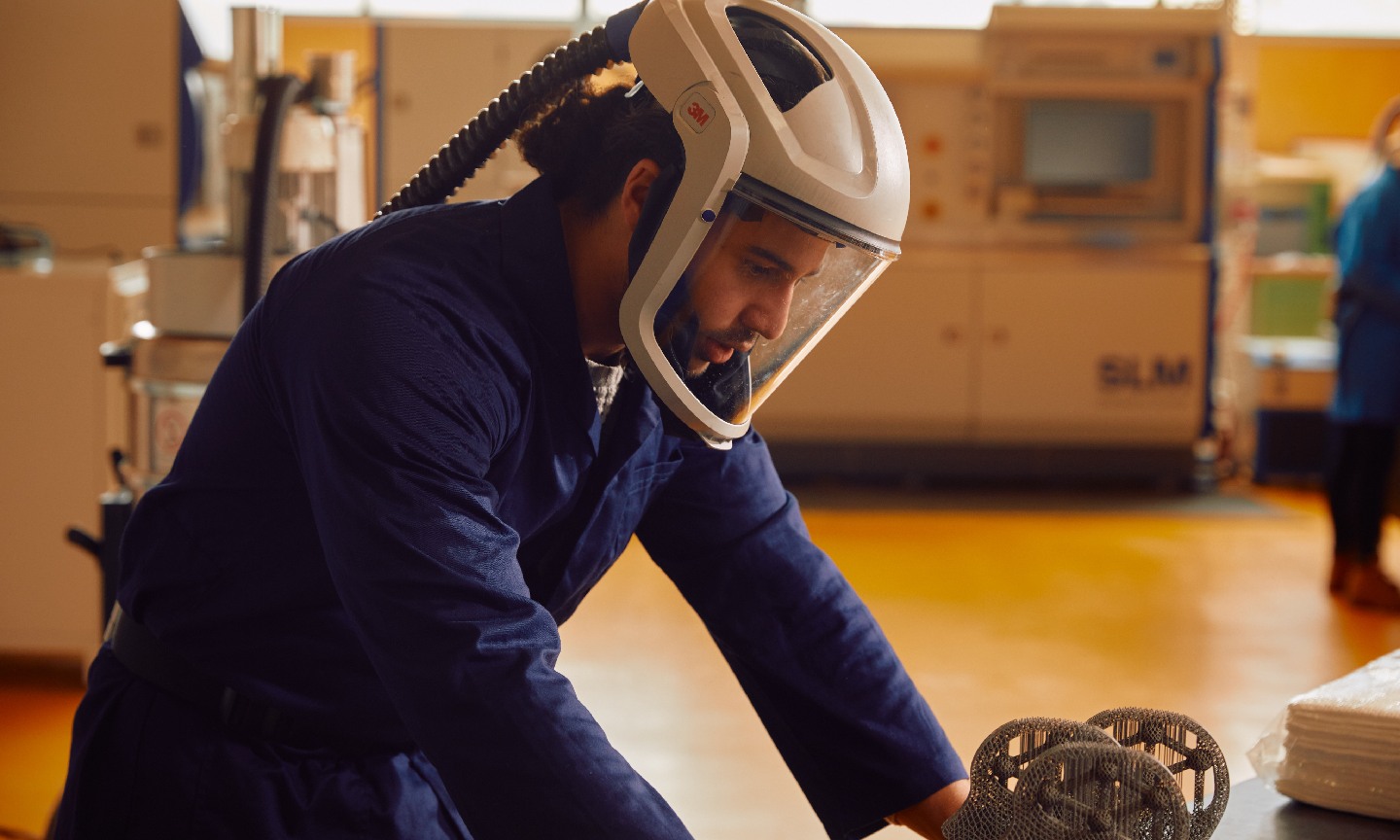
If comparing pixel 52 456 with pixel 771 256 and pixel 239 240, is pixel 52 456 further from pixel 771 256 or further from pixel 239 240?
pixel 771 256

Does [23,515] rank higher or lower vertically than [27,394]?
lower

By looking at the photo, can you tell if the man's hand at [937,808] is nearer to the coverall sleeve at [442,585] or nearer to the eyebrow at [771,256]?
the coverall sleeve at [442,585]

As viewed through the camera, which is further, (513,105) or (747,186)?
(513,105)

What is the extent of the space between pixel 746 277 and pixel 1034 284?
194 inches

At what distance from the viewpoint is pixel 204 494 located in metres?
0.98

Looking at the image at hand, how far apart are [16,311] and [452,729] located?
2.63 metres

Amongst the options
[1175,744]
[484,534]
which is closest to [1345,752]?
[1175,744]

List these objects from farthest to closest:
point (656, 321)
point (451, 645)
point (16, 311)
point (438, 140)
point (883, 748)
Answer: point (438, 140), point (16, 311), point (883, 748), point (656, 321), point (451, 645)

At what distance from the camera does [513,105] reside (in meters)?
1.11

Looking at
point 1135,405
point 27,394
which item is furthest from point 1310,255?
point 27,394

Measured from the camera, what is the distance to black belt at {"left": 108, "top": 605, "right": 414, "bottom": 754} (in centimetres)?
102

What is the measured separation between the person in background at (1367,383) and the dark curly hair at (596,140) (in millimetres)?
3339

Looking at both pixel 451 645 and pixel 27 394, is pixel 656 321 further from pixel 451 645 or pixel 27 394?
pixel 27 394

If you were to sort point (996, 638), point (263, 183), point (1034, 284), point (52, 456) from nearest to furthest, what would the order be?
point (263, 183), point (52, 456), point (996, 638), point (1034, 284)
